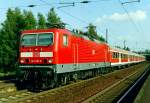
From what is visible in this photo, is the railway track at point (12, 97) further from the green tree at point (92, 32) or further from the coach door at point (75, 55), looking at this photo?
the green tree at point (92, 32)

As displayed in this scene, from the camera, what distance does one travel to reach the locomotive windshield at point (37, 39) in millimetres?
18844

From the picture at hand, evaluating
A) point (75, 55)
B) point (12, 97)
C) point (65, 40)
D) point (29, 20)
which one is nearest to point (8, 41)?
point (29, 20)

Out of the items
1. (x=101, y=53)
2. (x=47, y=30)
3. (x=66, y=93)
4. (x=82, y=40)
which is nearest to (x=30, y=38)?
(x=47, y=30)

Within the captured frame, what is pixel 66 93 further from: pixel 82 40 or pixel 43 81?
pixel 82 40

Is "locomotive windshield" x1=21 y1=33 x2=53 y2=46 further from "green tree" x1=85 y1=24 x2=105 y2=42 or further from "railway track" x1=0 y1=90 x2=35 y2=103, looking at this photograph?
"green tree" x1=85 y1=24 x2=105 y2=42

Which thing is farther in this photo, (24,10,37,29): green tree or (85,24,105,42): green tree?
(24,10,37,29): green tree

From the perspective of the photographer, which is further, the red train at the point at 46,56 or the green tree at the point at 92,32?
the green tree at the point at 92,32

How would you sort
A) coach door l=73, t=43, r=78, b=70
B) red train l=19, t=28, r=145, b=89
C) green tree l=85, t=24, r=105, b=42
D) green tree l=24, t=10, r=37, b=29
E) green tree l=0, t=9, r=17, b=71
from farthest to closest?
green tree l=24, t=10, r=37, b=29 < green tree l=0, t=9, r=17, b=71 < green tree l=85, t=24, r=105, b=42 < coach door l=73, t=43, r=78, b=70 < red train l=19, t=28, r=145, b=89

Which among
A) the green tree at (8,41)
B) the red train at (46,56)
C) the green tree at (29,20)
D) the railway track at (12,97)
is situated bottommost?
the railway track at (12,97)

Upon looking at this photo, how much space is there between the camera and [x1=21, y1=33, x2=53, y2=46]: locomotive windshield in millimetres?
18844

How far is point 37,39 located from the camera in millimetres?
19203

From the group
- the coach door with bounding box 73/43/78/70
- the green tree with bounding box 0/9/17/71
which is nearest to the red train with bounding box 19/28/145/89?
the coach door with bounding box 73/43/78/70

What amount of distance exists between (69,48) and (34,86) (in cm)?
287

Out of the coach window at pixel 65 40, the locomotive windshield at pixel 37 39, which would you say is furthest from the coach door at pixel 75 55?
the locomotive windshield at pixel 37 39
